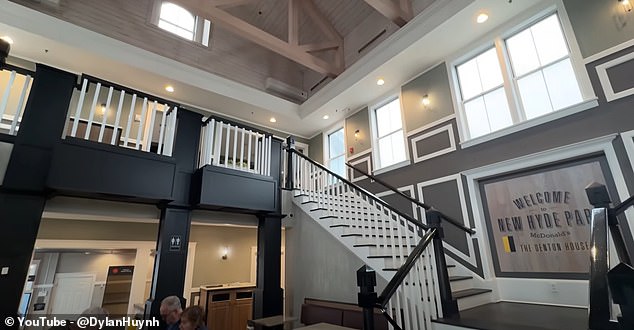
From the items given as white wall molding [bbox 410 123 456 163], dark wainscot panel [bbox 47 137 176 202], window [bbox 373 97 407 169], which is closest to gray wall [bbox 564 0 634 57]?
white wall molding [bbox 410 123 456 163]

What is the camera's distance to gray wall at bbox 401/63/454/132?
5.41 meters

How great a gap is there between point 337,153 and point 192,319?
572 cm

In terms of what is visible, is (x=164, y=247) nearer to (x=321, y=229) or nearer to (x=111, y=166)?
(x=111, y=166)

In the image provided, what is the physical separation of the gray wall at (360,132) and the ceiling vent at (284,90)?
5.83 feet

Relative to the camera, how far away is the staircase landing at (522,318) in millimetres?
2461

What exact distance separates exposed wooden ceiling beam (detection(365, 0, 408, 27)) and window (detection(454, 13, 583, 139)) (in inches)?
56.7

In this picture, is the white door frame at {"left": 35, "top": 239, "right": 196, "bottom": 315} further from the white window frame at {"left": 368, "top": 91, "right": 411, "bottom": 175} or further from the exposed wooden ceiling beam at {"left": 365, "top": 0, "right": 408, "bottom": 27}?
the exposed wooden ceiling beam at {"left": 365, "top": 0, "right": 408, "bottom": 27}

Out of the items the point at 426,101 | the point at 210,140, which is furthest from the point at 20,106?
the point at 426,101

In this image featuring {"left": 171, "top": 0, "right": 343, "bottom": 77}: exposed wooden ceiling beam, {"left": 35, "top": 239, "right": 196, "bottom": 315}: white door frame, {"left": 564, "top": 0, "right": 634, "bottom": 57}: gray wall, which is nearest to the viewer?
{"left": 564, "top": 0, "right": 634, "bottom": 57}: gray wall

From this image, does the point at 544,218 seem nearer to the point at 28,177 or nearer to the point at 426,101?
the point at 426,101

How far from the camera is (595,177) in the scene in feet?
11.6

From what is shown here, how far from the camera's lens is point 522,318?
279cm

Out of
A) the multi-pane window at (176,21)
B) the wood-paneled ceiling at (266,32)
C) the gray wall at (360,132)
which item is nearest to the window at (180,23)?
the multi-pane window at (176,21)

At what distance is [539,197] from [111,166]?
5.44 m
